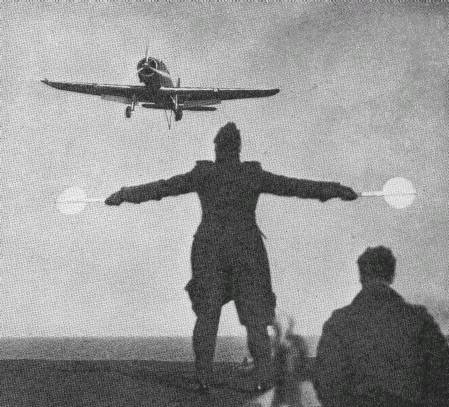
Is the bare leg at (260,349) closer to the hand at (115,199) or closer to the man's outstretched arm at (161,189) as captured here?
the man's outstretched arm at (161,189)

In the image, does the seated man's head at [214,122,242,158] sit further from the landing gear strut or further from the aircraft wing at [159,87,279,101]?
the aircraft wing at [159,87,279,101]

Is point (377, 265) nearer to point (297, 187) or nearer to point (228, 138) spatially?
point (297, 187)

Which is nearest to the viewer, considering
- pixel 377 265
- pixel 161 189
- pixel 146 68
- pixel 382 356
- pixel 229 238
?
pixel 382 356

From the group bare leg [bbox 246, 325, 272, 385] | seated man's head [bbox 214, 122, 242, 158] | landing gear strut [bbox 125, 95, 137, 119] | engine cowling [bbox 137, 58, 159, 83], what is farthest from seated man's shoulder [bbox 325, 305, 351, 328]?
landing gear strut [bbox 125, 95, 137, 119]

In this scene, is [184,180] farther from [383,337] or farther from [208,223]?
[383,337]

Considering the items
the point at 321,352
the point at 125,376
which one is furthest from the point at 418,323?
the point at 125,376

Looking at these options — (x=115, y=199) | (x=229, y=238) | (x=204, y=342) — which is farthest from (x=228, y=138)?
(x=204, y=342)

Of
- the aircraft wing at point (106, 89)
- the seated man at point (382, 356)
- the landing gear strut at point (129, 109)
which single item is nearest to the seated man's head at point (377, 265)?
the seated man at point (382, 356)
